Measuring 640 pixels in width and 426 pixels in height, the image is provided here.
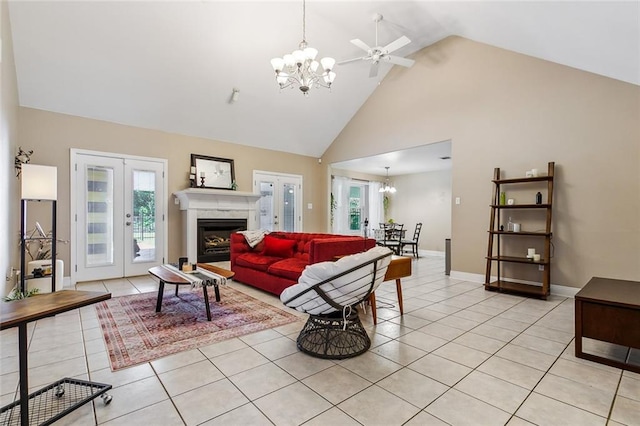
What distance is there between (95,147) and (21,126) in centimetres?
92

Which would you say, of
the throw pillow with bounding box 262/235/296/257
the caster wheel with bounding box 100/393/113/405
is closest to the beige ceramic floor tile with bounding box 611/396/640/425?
the caster wheel with bounding box 100/393/113/405

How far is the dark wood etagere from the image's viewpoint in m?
4.29

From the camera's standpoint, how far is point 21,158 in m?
4.47

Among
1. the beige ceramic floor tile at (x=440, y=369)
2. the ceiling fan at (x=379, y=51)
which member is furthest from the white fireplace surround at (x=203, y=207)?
the beige ceramic floor tile at (x=440, y=369)

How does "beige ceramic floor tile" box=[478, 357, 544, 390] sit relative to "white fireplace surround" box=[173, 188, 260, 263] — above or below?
below

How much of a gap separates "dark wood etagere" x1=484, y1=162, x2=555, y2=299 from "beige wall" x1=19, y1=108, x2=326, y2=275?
453cm

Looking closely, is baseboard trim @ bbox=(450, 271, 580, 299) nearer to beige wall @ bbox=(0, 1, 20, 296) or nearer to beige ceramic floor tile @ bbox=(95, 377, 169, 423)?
beige ceramic floor tile @ bbox=(95, 377, 169, 423)

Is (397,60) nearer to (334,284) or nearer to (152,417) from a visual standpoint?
(334,284)

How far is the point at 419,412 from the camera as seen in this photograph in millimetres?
1773

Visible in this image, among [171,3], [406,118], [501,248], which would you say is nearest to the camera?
[171,3]

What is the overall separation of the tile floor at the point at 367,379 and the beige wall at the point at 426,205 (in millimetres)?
6328

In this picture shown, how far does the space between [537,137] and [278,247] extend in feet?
14.0

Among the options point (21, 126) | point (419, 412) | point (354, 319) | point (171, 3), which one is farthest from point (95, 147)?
point (419, 412)

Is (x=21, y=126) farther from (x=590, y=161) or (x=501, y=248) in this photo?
(x=590, y=161)
